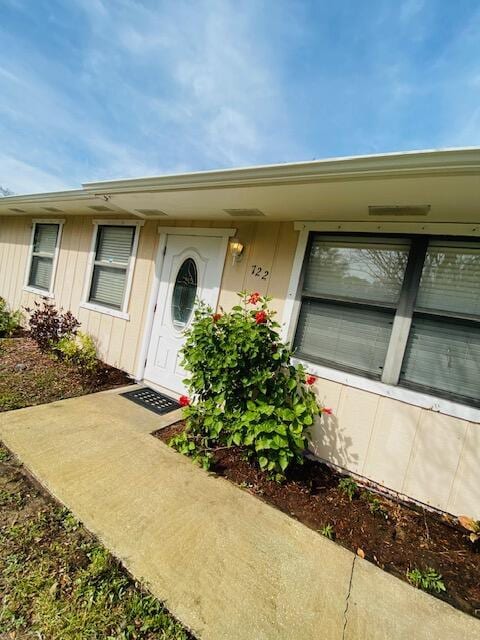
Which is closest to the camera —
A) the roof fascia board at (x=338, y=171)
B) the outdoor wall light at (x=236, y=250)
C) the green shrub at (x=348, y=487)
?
the roof fascia board at (x=338, y=171)

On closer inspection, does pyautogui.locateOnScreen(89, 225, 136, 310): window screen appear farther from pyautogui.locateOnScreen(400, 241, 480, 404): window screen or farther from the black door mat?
pyautogui.locateOnScreen(400, 241, 480, 404): window screen

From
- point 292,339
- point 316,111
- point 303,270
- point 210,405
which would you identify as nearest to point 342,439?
point 292,339

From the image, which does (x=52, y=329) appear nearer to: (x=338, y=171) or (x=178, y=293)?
(x=178, y=293)

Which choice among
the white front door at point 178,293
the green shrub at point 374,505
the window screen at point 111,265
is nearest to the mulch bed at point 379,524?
the green shrub at point 374,505

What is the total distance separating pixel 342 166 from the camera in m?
1.73

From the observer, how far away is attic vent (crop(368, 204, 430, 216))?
2.11m

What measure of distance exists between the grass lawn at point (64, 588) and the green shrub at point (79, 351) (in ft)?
8.35

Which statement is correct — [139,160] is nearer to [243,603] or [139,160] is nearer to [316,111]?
[316,111]

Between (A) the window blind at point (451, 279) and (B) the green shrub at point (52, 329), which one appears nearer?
(A) the window blind at point (451, 279)

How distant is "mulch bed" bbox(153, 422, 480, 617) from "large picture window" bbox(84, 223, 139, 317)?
9.81 ft

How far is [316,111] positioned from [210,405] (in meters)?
5.49

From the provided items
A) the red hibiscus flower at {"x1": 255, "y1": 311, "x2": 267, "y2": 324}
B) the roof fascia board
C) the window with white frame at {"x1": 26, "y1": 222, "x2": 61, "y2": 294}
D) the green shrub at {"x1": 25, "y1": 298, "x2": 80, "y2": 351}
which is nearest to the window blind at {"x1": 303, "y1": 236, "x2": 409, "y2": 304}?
the red hibiscus flower at {"x1": 255, "y1": 311, "x2": 267, "y2": 324}

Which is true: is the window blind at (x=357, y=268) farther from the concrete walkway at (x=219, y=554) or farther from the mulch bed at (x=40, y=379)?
the mulch bed at (x=40, y=379)

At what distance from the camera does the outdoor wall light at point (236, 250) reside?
320 centimetres
